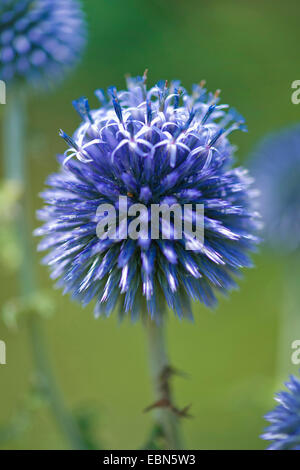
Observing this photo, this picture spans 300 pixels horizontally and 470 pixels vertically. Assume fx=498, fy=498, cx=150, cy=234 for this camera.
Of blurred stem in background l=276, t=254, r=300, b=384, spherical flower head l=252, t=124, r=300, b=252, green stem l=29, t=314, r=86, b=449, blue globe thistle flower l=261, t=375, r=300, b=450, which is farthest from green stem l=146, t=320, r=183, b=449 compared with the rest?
spherical flower head l=252, t=124, r=300, b=252

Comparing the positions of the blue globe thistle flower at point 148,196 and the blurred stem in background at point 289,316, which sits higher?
the blue globe thistle flower at point 148,196

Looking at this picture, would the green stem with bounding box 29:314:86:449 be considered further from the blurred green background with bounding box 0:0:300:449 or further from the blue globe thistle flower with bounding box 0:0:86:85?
the blue globe thistle flower with bounding box 0:0:86:85

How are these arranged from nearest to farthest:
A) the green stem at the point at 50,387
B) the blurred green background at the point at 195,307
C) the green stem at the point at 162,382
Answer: the green stem at the point at 162,382 → the green stem at the point at 50,387 → the blurred green background at the point at 195,307

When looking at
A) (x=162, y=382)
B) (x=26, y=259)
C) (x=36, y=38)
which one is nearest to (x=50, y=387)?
(x=26, y=259)

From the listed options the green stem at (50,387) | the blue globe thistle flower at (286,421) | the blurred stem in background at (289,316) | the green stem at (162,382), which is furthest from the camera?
the blurred stem in background at (289,316)

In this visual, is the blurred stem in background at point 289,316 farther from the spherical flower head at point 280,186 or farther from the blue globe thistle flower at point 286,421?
the blue globe thistle flower at point 286,421

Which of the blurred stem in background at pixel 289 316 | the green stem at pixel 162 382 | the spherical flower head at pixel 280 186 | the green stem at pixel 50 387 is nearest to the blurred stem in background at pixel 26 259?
the green stem at pixel 50 387

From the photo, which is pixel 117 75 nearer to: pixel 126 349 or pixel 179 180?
pixel 126 349
